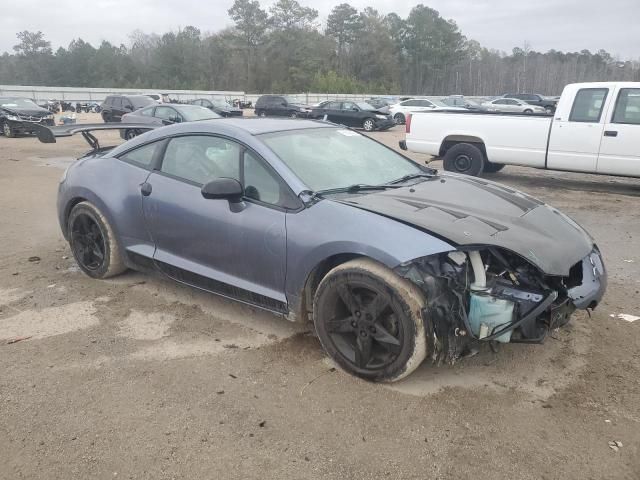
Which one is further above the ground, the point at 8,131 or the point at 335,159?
the point at 335,159

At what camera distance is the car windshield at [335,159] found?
373 cm

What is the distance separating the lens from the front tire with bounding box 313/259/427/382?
2.98m

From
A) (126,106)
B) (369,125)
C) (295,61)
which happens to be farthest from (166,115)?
(295,61)

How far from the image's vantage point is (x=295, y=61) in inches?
3179

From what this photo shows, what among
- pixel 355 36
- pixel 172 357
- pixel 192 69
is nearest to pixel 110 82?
pixel 192 69

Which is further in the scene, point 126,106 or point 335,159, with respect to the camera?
point 126,106

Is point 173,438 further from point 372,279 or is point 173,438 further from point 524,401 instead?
point 524,401

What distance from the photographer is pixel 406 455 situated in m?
2.61

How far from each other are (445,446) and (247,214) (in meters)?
1.88

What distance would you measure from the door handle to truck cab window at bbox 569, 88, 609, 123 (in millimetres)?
7805

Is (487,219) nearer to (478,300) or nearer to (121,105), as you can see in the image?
(478,300)

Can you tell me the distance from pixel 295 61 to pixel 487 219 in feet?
269

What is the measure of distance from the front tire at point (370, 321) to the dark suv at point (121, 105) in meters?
21.4

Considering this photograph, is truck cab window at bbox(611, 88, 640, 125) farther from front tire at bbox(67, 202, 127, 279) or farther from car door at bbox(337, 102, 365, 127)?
car door at bbox(337, 102, 365, 127)
